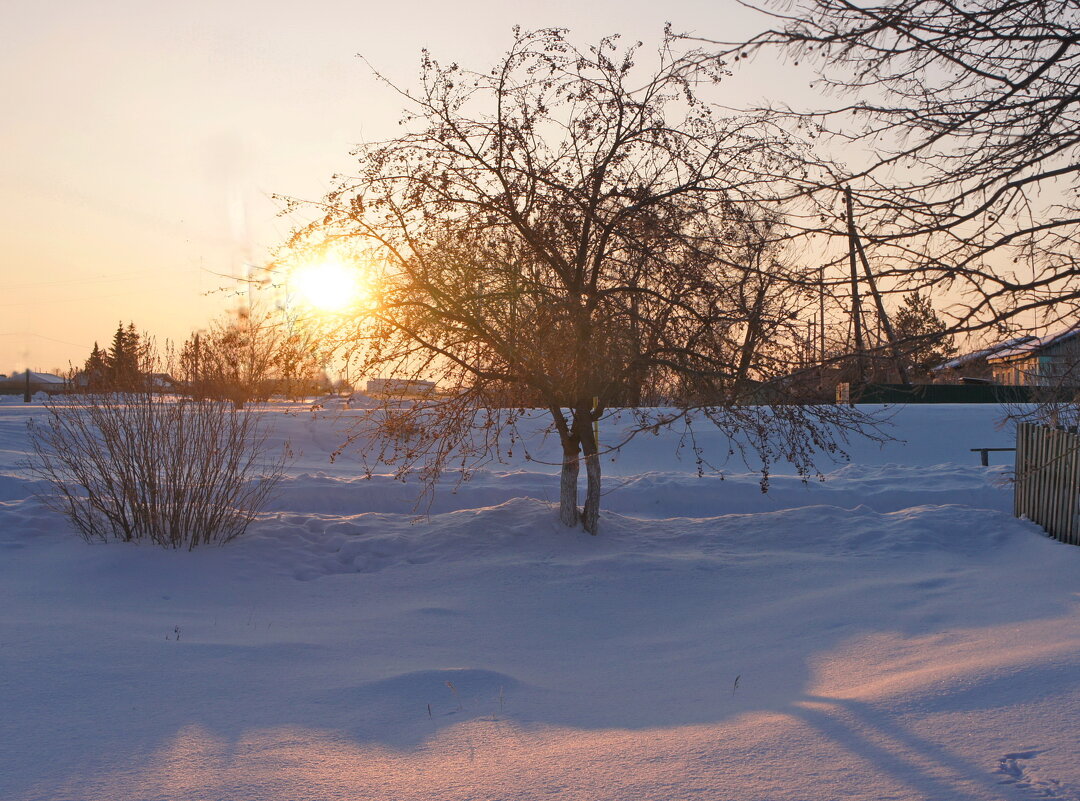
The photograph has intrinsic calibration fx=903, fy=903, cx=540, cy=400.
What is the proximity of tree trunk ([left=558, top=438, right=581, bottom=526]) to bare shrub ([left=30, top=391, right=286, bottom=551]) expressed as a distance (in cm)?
369

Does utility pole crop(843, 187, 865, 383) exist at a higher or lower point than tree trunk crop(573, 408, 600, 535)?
higher

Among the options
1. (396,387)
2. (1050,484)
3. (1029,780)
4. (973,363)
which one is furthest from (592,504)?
(1029,780)

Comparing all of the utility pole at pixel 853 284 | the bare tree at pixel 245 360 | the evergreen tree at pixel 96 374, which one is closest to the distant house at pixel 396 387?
the bare tree at pixel 245 360

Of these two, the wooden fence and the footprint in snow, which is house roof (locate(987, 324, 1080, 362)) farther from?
the wooden fence

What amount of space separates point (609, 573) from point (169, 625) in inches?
178

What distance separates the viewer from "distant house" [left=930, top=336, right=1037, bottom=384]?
4.37 metres

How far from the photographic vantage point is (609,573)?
32.4ft

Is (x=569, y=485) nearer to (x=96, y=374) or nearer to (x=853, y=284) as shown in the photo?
(x=96, y=374)

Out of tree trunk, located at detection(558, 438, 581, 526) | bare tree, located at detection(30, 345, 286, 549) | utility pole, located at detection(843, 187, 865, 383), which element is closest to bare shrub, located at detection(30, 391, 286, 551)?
bare tree, located at detection(30, 345, 286, 549)

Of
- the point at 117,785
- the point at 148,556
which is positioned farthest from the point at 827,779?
the point at 148,556

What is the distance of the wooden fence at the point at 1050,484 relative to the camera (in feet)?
34.5

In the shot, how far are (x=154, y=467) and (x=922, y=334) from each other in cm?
863

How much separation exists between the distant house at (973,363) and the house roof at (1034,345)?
0.02 m

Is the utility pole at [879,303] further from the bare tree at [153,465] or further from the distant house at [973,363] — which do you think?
the bare tree at [153,465]
